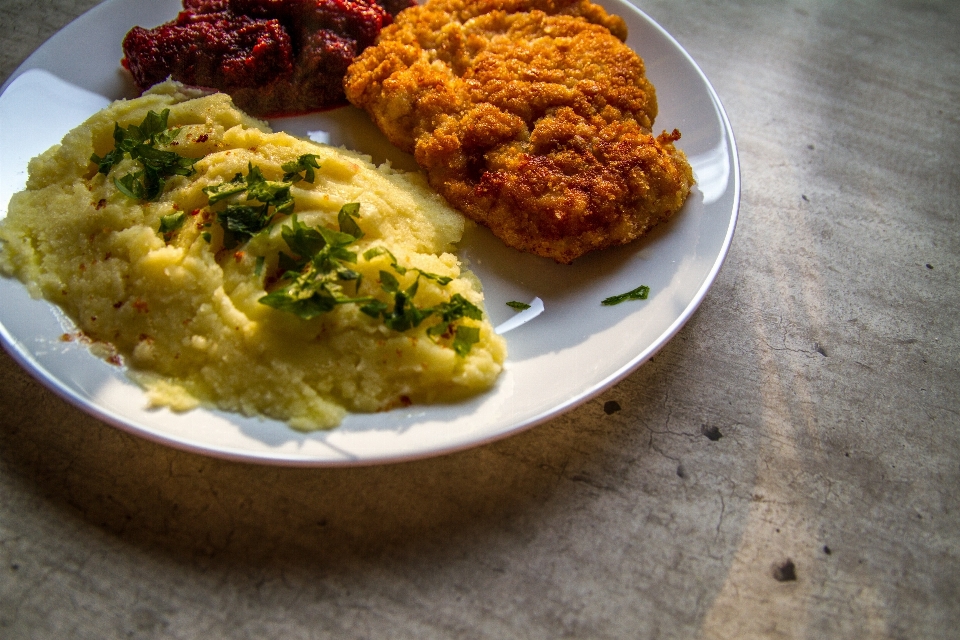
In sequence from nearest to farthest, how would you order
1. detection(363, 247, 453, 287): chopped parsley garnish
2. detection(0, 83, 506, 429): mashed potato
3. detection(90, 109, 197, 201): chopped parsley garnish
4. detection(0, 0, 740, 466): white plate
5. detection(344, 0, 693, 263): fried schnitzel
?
detection(0, 0, 740, 466): white plate, detection(0, 83, 506, 429): mashed potato, detection(363, 247, 453, 287): chopped parsley garnish, detection(90, 109, 197, 201): chopped parsley garnish, detection(344, 0, 693, 263): fried schnitzel

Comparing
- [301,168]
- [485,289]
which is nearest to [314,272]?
[301,168]

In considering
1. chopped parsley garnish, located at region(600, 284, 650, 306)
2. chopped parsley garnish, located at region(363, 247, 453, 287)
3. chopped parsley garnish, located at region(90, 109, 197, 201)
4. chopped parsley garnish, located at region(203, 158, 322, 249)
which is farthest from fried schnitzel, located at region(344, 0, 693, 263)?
chopped parsley garnish, located at region(90, 109, 197, 201)

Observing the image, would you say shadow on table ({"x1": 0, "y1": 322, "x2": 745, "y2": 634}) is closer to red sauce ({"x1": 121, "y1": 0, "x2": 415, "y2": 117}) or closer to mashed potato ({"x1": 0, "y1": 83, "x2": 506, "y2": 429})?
mashed potato ({"x1": 0, "y1": 83, "x2": 506, "y2": 429})

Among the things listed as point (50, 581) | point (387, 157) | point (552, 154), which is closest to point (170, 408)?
point (50, 581)

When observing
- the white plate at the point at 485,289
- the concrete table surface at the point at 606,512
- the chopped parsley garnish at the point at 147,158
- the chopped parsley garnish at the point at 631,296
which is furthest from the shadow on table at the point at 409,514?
the chopped parsley garnish at the point at 147,158

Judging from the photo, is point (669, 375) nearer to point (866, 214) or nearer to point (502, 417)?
point (502, 417)
